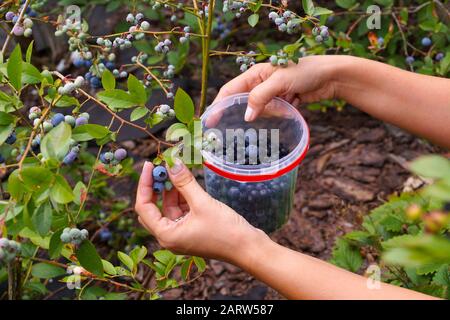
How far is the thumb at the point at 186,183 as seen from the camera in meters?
1.13

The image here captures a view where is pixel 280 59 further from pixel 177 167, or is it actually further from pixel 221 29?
pixel 221 29

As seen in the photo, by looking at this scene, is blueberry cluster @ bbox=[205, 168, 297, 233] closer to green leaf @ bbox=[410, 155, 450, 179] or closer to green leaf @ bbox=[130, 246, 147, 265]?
green leaf @ bbox=[130, 246, 147, 265]

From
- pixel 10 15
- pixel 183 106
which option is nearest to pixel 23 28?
pixel 10 15

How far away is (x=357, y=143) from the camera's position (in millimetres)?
2492

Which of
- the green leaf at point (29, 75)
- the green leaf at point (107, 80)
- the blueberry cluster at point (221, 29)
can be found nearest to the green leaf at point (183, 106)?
the green leaf at point (107, 80)

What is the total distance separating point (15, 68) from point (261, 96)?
1.88ft

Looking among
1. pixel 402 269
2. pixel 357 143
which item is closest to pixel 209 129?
pixel 402 269

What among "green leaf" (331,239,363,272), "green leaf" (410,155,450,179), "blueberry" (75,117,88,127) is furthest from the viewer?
"green leaf" (331,239,363,272)

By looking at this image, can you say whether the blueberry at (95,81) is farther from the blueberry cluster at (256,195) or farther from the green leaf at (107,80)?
the blueberry cluster at (256,195)

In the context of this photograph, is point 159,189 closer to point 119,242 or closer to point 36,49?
point 119,242

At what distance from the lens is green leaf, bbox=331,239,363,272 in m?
1.65

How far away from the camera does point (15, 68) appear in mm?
1055

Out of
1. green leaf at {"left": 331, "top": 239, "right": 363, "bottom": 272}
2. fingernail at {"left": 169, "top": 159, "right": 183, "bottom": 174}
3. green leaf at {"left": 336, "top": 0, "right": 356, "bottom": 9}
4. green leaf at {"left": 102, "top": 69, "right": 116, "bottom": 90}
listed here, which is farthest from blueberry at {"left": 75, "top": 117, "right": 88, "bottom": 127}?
green leaf at {"left": 336, "top": 0, "right": 356, "bottom": 9}

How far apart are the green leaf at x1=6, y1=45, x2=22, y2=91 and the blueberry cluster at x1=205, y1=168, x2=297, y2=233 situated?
1.81 ft
